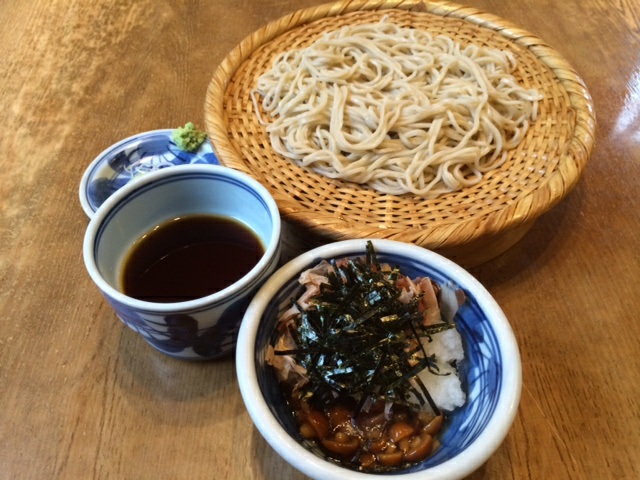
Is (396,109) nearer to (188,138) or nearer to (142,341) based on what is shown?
(188,138)

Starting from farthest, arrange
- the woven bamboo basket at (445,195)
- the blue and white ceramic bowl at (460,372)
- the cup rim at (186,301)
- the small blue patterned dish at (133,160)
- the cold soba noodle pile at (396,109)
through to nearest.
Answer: the small blue patterned dish at (133,160) → the cold soba noodle pile at (396,109) → the woven bamboo basket at (445,195) → the cup rim at (186,301) → the blue and white ceramic bowl at (460,372)

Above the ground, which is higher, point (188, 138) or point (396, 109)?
point (396, 109)

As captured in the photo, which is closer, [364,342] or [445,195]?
[364,342]

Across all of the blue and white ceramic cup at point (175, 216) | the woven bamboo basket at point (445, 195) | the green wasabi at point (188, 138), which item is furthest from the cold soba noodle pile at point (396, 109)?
the blue and white ceramic cup at point (175, 216)

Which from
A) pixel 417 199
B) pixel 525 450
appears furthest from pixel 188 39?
pixel 525 450

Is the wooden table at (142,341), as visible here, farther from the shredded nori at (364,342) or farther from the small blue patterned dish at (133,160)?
the shredded nori at (364,342)

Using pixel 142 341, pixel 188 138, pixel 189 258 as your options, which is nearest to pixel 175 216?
pixel 189 258
